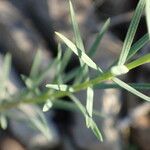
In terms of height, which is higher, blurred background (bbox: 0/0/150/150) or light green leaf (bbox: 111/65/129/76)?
light green leaf (bbox: 111/65/129/76)

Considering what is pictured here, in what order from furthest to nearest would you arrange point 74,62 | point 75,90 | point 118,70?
point 74,62
point 75,90
point 118,70

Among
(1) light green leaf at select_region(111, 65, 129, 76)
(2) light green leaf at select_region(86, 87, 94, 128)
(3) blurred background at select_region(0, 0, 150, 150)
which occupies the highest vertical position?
(1) light green leaf at select_region(111, 65, 129, 76)

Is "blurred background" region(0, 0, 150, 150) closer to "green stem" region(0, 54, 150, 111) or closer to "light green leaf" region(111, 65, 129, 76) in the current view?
"green stem" region(0, 54, 150, 111)

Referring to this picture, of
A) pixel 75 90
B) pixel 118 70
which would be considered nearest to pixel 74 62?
pixel 75 90

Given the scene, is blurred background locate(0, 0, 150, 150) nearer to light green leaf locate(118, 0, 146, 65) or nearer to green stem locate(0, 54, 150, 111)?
green stem locate(0, 54, 150, 111)

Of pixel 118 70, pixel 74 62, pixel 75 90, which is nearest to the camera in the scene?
pixel 118 70

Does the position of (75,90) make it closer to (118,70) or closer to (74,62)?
(118,70)

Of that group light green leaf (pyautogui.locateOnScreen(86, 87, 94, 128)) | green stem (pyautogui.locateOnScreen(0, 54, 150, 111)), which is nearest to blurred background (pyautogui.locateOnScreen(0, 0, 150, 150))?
green stem (pyautogui.locateOnScreen(0, 54, 150, 111))

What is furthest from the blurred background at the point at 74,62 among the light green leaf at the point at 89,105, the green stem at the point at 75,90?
the light green leaf at the point at 89,105

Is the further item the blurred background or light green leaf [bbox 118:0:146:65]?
the blurred background

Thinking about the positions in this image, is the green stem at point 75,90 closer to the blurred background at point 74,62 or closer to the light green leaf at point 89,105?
the light green leaf at point 89,105
